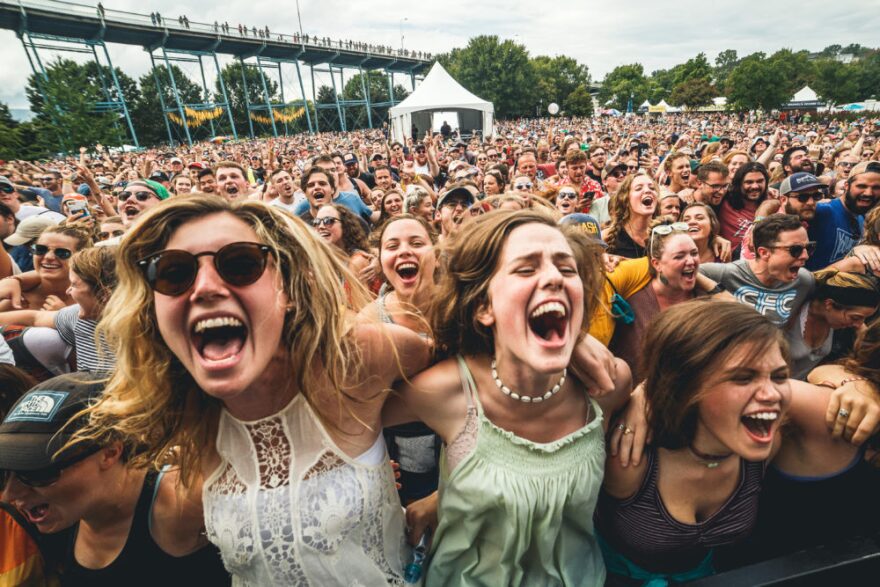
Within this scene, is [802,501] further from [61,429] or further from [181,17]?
[181,17]

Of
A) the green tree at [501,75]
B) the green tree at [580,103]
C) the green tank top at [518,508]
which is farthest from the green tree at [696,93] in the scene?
the green tank top at [518,508]

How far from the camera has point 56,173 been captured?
30.1 ft

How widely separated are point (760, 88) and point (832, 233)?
55711 millimetres

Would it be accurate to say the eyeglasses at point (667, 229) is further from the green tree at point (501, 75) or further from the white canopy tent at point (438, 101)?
the green tree at point (501, 75)

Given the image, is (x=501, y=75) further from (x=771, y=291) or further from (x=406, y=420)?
(x=406, y=420)

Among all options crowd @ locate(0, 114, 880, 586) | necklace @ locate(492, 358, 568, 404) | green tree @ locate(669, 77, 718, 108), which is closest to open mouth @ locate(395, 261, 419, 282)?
crowd @ locate(0, 114, 880, 586)

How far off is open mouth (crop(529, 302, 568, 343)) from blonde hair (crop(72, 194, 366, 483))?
0.66 m

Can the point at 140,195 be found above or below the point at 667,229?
above

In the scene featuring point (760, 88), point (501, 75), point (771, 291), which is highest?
point (501, 75)

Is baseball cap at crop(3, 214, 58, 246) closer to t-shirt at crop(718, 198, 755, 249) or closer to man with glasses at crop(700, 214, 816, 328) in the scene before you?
man with glasses at crop(700, 214, 816, 328)

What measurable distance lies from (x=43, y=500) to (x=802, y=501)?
8.98 ft

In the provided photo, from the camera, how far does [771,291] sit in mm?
2865

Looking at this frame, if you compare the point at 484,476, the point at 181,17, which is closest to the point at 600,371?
the point at 484,476

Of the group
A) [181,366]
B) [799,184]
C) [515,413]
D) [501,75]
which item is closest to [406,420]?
[515,413]
